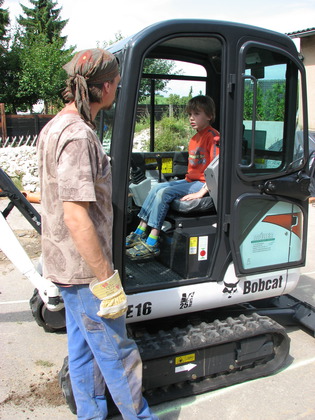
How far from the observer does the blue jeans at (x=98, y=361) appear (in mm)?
2197

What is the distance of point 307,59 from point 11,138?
1304cm

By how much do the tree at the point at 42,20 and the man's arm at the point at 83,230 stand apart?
48.0 meters

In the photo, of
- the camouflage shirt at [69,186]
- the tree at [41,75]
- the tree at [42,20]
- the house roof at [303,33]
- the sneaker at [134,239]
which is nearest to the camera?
the camouflage shirt at [69,186]

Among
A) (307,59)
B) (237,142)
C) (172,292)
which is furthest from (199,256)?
(307,59)

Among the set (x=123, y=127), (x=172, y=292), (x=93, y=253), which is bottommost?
(x=172, y=292)

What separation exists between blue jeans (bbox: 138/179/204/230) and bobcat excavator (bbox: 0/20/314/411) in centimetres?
8

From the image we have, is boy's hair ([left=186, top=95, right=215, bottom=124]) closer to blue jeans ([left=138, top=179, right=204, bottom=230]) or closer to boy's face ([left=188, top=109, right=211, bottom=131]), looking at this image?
boy's face ([left=188, top=109, right=211, bottom=131])

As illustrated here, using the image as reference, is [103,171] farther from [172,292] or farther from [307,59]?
[307,59]

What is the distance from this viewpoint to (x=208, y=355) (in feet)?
9.84

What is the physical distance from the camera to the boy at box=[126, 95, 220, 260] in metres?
3.27

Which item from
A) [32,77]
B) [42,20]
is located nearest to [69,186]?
[32,77]

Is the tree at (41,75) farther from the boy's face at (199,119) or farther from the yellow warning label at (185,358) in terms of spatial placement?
the yellow warning label at (185,358)

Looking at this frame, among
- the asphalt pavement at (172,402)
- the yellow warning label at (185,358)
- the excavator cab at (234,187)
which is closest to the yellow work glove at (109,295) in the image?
the excavator cab at (234,187)

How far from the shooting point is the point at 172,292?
2898 mm
